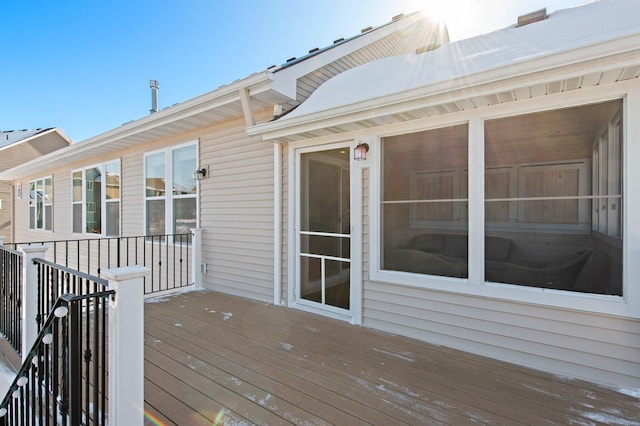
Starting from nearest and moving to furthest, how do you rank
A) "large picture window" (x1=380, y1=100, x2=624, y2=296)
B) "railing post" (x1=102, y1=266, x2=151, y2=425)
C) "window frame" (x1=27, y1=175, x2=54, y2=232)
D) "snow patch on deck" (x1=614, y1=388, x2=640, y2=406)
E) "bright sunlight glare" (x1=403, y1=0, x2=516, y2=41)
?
"railing post" (x1=102, y1=266, x2=151, y2=425) < "snow patch on deck" (x1=614, y1=388, x2=640, y2=406) < "large picture window" (x1=380, y1=100, x2=624, y2=296) < "bright sunlight glare" (x1=403, y1=0, x2=516, y2=41) < "window frame" (x1=27, y1=175, x2=54, y2=232)

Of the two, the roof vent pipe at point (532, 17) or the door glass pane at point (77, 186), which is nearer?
the roof vent pipe at point (532, 17)

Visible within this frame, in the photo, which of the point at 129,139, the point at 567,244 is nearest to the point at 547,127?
the point at 567,244

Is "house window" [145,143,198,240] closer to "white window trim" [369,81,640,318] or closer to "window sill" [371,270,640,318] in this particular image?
"white window trim" [369,81,640,318]

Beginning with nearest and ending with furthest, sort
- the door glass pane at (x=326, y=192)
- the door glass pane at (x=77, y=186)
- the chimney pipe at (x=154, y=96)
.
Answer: the door glass pane at (x=326, y=192) → the chimney pipe at (x=154, y=96) → the door glass pane at (x=77, y=186)

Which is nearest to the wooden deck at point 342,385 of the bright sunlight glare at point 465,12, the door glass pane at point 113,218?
the bright sunlight glare at point 465,12

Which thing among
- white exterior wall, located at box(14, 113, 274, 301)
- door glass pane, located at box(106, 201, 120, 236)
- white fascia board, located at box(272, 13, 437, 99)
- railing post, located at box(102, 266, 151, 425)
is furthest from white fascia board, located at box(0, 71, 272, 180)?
railing post, located at box(102, 266, 151, 425)

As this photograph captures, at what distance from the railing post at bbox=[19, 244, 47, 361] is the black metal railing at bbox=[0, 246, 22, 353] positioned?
294mm

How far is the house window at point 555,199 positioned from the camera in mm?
2504

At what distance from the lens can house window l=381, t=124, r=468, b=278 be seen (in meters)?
3.14

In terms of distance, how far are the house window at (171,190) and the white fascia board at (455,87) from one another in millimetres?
2269

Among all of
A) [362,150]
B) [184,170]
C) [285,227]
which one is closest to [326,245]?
[285,227]

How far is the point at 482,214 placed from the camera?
8.98 ft

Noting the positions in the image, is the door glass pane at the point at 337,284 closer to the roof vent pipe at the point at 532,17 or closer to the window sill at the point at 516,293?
the window sill at the point at 516,293

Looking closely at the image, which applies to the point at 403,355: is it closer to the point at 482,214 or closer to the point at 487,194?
the point at 482,214
